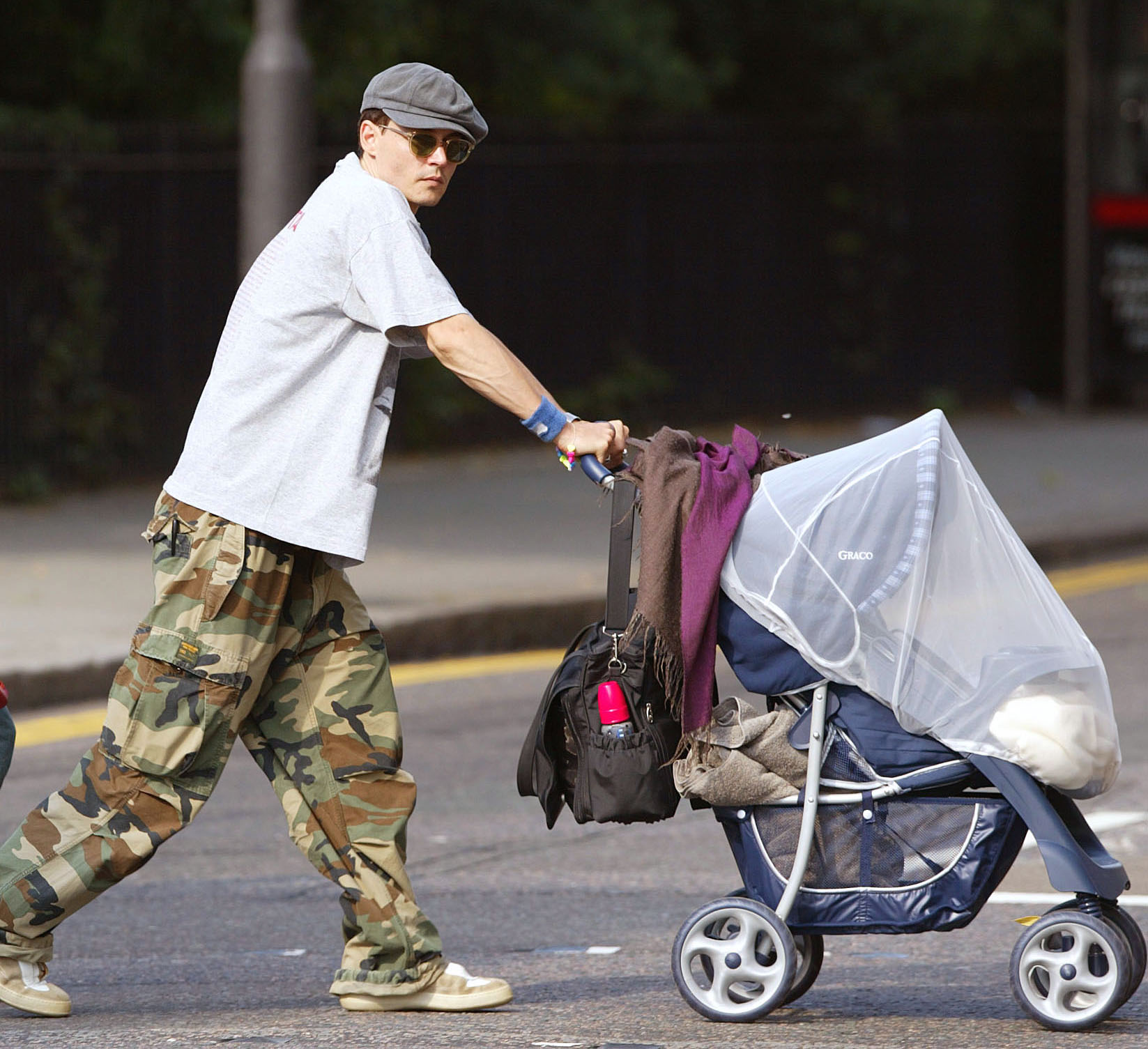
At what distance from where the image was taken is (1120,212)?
17875 millimetres

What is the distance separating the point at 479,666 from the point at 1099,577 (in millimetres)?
4002

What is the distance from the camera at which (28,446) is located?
41.7ft

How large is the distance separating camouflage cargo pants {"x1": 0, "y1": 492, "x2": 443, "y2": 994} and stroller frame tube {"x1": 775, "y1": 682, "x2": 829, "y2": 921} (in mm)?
754

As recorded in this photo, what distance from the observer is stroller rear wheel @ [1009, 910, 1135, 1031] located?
4.07 metres

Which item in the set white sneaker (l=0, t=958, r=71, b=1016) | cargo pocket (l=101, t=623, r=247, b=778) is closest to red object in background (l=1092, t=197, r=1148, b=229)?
cargo pocket (l=101, t=623, r=247, b=778)

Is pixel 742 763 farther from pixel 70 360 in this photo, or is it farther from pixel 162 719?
pixel 70 360

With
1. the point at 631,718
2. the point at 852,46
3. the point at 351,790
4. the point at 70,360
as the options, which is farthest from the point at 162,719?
the point at 852,46

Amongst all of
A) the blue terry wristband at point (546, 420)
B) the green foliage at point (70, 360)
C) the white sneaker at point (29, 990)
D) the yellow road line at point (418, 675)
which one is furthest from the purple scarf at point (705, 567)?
the green foliage at point (70, 360)

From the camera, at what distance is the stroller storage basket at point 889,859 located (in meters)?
4.12

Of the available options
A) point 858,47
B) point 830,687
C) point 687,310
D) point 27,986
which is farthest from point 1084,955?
point 858,47

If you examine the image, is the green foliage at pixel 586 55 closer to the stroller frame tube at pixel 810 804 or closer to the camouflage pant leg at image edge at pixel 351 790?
the camouflage pant leg at image edge at pixel 351 790

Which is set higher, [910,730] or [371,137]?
[371,137]

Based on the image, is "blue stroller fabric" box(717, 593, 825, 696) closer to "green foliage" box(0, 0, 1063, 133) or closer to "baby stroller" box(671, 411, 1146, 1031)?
"baby stroller" box(671, 411, 1146, 1031)

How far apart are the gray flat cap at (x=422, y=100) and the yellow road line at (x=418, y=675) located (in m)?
3.78
